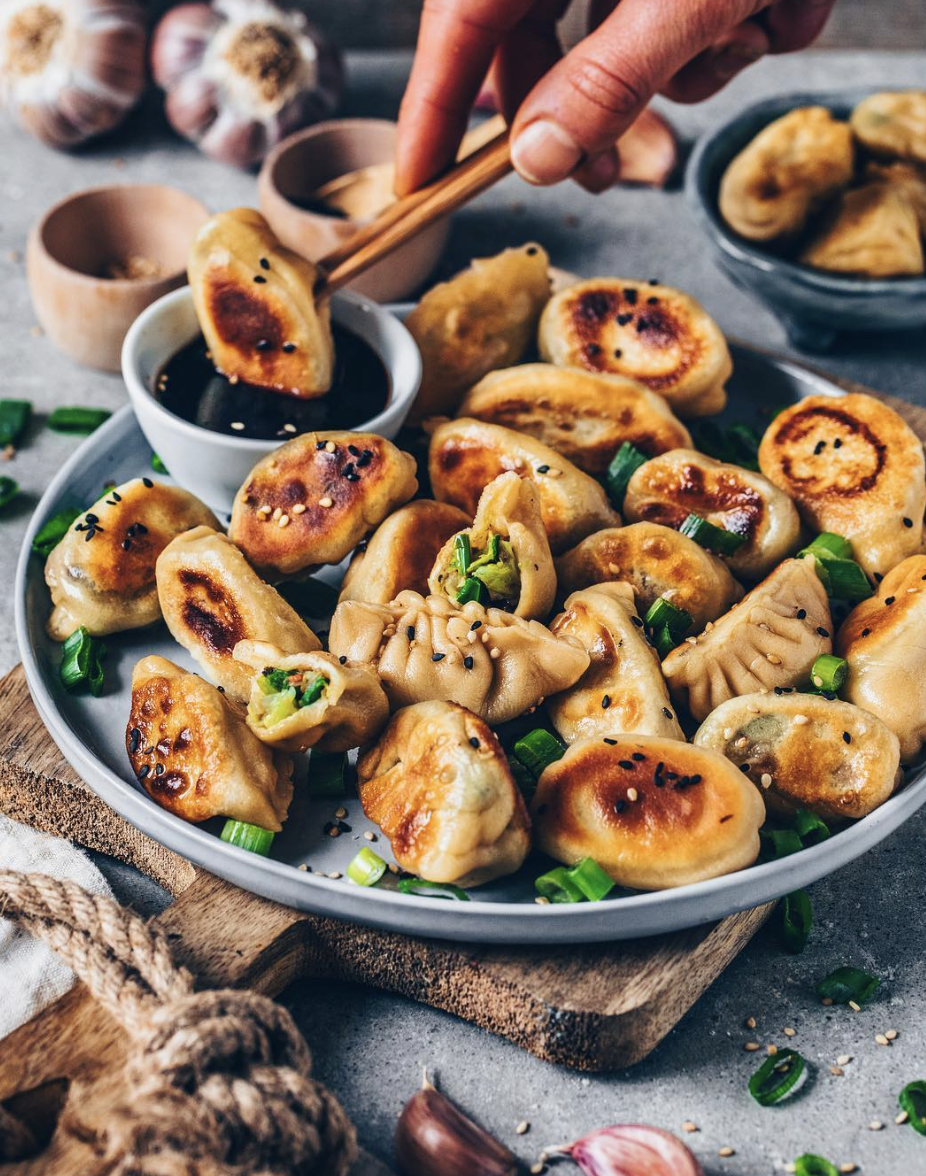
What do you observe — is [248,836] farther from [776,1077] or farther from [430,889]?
[776,1077]

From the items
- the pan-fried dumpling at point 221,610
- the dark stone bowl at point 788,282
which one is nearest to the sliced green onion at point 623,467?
the pan-fried dumpling at point 221,610

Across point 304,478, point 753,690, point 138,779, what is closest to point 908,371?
point 753,690

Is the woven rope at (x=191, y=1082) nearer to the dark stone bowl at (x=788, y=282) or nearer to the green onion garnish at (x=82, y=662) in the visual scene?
the green onion garnish at (x=82, y=662)

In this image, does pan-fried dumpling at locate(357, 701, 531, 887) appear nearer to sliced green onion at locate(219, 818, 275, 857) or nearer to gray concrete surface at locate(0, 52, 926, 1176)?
sliced green onion at locate(219, 818, 275, 857)

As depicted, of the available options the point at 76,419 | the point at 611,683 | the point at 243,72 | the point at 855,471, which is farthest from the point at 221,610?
the point at 243,72

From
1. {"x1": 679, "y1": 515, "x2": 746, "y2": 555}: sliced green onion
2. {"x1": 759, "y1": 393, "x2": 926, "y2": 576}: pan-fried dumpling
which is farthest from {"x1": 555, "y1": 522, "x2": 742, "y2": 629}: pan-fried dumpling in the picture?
{"x1": 759, "y1": 393, "x2": 926, "y2": 576}: pan-fried dumpling

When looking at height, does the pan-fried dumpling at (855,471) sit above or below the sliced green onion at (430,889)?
above
